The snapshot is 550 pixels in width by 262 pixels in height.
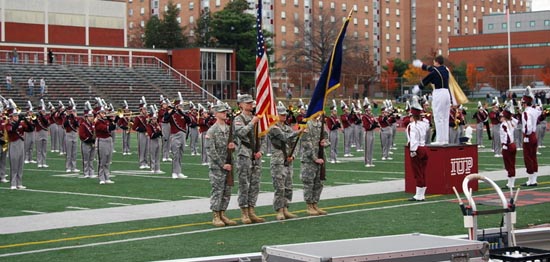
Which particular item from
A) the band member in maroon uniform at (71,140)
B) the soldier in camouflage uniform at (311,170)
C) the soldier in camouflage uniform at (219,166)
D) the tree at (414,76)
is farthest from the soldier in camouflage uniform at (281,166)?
the tree at (414,76)

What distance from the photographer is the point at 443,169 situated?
60.6 ft

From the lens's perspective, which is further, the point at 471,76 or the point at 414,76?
the point at 471,76

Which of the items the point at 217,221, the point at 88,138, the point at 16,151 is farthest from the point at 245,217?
the point at 88,138

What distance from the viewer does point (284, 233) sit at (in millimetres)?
13188

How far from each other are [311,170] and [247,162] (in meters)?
1.53

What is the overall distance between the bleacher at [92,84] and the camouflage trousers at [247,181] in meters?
42.7

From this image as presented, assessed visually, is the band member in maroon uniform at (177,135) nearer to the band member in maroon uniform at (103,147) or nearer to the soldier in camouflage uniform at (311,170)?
the band member in maroon uniform at (103,147)

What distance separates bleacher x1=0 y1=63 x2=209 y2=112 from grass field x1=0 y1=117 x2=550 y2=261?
35.8 metres

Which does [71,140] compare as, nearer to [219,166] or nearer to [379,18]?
[219,166]

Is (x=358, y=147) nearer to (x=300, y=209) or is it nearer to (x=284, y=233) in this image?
(x=300, y=209)

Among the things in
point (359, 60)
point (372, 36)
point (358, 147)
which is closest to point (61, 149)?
point (358, 147)

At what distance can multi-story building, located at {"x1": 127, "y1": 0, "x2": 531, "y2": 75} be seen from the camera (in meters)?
99.1

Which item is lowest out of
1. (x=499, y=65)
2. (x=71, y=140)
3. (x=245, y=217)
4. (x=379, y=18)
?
(x=245, y=217)

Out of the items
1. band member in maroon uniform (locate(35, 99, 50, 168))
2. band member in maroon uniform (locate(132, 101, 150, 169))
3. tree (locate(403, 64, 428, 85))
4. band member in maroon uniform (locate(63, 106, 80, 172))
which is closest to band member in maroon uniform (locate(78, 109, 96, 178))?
band member in maroon uniform (locate(63, 106, 80, 172))
